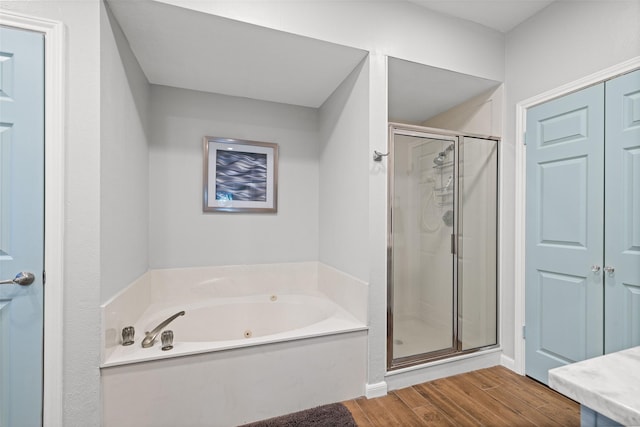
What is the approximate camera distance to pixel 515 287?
228cm

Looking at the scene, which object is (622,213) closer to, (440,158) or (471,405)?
(440,158)

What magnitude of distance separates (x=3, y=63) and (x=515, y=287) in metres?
3.31

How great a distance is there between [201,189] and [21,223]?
130cm

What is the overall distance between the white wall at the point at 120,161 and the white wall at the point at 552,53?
2722 mm

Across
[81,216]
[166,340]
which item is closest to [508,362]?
[166,340]

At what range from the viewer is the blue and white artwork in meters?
2.61

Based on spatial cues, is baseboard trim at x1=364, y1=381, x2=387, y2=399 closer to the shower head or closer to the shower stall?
the shower stall

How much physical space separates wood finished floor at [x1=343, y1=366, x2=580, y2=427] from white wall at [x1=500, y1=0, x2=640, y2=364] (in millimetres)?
392

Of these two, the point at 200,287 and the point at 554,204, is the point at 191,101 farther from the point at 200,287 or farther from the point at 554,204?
the point at 554,204

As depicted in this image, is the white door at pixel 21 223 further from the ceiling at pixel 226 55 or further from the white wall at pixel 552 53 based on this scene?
the white wall at pixel 552 53

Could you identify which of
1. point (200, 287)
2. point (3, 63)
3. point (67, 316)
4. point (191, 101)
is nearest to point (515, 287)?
point (200, 287)

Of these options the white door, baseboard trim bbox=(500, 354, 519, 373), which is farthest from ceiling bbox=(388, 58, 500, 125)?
Answer: baseboard trim bbox=(500, 354, 519, 373)

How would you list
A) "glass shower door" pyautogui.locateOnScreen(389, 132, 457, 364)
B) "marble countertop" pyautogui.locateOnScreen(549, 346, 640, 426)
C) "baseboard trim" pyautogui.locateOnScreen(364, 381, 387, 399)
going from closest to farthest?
1. "marble countertop" pyautogui.locateOnScreen(549, 346, 640, 426)
2. "baseboard trim" pyautogui.locateOnScreen(364, 381, 387, 399)
3. "glass shower door" pyautogui.locateOnScreen(389, 132, 457, 364)

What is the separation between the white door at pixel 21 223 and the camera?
1.32 meters
